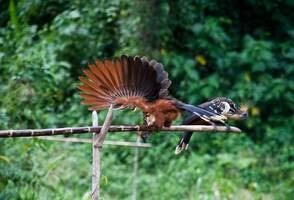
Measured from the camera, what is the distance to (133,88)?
11.2ft

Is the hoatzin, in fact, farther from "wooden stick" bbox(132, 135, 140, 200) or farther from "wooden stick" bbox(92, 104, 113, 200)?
"wooden stick" bbox(132, 135, 140, 200)

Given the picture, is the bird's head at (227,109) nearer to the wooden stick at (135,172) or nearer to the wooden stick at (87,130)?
the wooden stick at (87,130)

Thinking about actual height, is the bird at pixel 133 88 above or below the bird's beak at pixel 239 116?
above

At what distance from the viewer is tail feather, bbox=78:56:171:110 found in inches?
131

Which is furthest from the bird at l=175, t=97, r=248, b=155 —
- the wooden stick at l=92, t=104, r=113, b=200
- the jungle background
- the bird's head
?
the jungle background

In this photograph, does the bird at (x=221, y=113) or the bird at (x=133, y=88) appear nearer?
the bird at (x=133, y=88)

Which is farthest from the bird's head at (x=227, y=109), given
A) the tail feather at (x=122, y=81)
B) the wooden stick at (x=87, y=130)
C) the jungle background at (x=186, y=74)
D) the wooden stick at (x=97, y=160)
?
the jungle background at (x=186, y=74)

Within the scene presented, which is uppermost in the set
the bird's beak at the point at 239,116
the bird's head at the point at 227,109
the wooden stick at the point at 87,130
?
the bird's head at the point at 227,109

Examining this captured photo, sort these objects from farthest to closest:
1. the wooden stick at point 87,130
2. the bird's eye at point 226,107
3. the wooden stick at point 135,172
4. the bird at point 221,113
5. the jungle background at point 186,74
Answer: the jungle background at point 186,74 → the wooden stick at point 135,172 → the bird's eye at point 226,107 → the bird at point 221,113 → the wooden stick at point 87,130

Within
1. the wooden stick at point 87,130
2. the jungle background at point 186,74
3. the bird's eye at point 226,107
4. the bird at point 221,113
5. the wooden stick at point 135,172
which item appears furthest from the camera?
the jungle background at point 186,74

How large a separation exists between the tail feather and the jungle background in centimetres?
265

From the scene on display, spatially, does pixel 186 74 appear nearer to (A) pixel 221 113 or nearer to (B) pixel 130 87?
(A) pixel 221 113

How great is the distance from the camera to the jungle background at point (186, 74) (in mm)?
6695

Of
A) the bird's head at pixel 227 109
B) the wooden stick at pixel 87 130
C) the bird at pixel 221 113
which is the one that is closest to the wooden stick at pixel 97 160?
the wooden stick at pixel 87 130
